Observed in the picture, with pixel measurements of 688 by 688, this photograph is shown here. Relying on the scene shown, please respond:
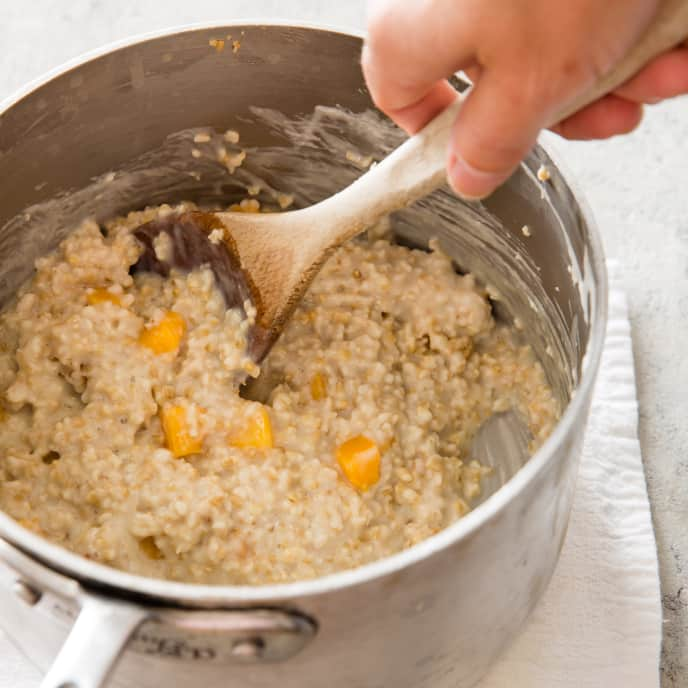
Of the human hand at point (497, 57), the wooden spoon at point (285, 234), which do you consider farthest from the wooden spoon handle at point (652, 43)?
the wooden spoon at point (285, 234)

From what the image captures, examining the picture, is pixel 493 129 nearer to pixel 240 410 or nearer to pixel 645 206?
pixel 240 410

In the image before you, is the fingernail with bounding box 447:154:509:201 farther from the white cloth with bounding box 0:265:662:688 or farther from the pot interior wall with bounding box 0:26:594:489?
the white cloth with bounding box 0:265:662:688

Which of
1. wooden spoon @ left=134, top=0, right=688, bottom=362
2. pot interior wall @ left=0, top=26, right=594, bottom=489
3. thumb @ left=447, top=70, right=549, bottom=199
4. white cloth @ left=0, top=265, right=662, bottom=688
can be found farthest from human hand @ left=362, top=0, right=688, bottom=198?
white cloth @ left=0, top=265, right=662, bottom=688

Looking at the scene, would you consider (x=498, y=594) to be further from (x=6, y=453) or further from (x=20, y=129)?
(x=20, y=129)

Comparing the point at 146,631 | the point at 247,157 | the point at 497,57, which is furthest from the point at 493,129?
the point at 247,157

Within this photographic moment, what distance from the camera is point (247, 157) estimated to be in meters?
1.58

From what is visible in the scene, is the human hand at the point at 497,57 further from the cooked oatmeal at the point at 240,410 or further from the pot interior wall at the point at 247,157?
the cooked oatmeal at the point at 240,410

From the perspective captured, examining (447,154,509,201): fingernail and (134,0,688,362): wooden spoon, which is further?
(134,0,688,362): wooden spoon

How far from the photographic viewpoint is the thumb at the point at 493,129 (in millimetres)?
847

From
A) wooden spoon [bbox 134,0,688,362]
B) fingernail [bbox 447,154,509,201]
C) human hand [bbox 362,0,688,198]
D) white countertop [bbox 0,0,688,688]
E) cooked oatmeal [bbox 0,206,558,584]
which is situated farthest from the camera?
white countertop [bbox 0,0,688,688]

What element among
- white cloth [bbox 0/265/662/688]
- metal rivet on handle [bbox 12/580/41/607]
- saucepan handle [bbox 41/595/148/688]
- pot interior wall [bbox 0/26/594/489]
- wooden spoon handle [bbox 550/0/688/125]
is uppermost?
pot interior wall [bbox 0/26/594/489]

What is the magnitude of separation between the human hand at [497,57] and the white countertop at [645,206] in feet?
2.13

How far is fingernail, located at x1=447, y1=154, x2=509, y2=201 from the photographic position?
0.94m

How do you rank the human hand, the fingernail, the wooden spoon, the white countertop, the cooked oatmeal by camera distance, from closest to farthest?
the human hand < the fingernail < the wooden spoon < the cooked oatmeal < the white countertop
